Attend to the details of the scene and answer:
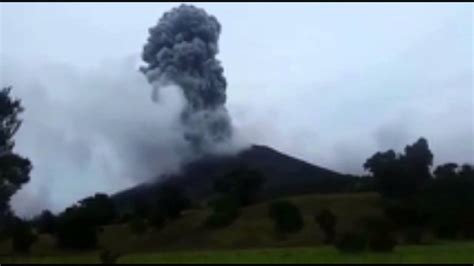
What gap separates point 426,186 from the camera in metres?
72.7

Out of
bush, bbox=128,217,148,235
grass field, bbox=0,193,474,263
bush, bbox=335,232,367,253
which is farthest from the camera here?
bush, bbox=128,217,148,235

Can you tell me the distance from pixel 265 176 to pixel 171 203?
113 feet

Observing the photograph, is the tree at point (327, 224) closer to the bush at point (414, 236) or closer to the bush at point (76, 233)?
the bush at point (414, 236)

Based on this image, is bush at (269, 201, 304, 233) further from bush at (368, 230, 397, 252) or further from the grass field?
bush at (368, 230, 397, 252)

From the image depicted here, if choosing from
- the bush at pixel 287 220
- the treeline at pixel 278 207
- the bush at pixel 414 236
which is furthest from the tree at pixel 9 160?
the bush at pixel 414 236

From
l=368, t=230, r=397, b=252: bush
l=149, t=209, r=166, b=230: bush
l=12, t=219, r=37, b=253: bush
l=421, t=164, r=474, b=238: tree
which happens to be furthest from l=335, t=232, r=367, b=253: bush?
l=149, t=209, r=166, b=230: bush

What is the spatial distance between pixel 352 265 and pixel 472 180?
41.5 metres

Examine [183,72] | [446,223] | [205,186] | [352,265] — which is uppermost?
[183,72]

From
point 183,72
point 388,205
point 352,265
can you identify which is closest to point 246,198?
point 388,205

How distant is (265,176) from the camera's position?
110 meters

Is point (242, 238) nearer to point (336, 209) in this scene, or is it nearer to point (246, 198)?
point (336, 209)

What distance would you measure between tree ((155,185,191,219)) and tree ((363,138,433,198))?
18.6 m

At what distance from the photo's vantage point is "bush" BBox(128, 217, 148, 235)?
7138cm

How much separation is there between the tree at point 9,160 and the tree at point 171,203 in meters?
12.6
